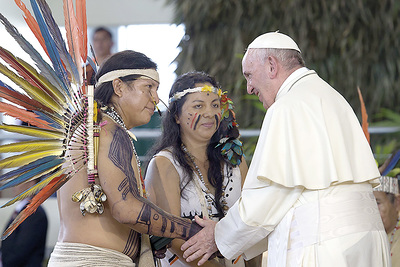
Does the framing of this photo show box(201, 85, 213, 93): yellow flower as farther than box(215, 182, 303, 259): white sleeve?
Yes

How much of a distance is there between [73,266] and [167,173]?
815mm

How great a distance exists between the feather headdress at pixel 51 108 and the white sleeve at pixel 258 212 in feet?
1.95

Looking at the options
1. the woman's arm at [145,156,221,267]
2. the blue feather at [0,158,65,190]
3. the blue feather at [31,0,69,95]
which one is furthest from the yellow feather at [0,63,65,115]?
the woman's arm at [145,156,221,267]

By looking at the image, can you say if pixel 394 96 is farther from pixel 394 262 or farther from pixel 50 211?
pixel 50 211

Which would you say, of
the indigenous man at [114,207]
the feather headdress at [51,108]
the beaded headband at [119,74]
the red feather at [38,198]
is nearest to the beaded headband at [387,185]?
the indigenous man at [114,207]

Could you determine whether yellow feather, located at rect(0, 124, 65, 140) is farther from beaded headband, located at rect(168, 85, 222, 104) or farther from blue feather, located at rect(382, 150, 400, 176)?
blue feather, located at rect(382, 150, 400, 176)

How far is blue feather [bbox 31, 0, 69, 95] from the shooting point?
2.48 metres

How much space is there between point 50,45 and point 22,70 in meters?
0.15

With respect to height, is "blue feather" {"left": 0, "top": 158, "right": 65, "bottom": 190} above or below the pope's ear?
below

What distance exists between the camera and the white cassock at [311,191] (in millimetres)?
2525

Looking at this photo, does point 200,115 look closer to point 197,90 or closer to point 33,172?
point 197,90

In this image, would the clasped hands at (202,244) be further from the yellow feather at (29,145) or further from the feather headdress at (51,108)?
the yellow feather at (29,145)

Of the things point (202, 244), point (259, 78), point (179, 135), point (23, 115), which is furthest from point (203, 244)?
point (23, 115)

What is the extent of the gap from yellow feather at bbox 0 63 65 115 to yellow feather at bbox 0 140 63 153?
13cm
